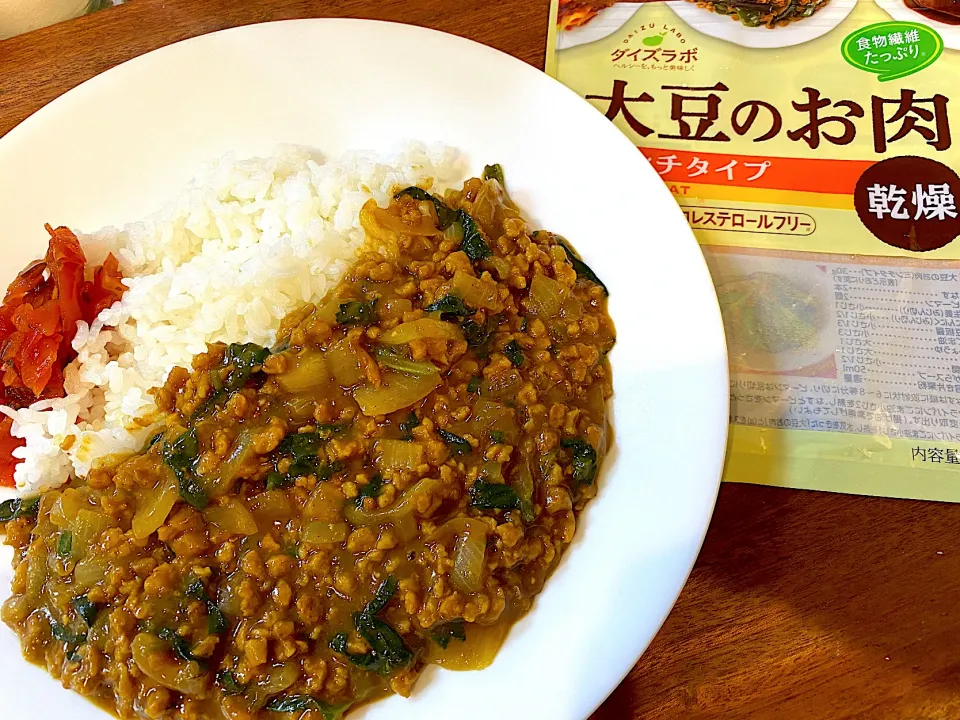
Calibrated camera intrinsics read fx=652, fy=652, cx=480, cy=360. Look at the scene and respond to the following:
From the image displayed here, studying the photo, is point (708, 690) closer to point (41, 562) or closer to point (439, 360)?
point (439, 360)

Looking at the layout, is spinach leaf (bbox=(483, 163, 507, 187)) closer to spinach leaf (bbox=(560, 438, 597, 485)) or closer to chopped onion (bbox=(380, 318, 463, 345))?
chopped onion (bbox=(380, 318, 463, 345))

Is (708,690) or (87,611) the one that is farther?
(708,690)

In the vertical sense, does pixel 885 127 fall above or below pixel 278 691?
above

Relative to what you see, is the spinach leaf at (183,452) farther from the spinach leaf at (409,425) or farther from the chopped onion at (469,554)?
the chopped onion at (469,554)

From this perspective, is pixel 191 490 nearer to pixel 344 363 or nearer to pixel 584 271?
pixel 344 363

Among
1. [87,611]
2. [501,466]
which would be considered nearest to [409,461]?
[501,466]

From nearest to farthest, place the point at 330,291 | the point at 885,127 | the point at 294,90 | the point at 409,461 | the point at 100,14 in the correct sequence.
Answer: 1. the point at 409,461
2. the point at 330,291
3. the point at 294,90
4. the point at 885,127
5. the point at 100,14
